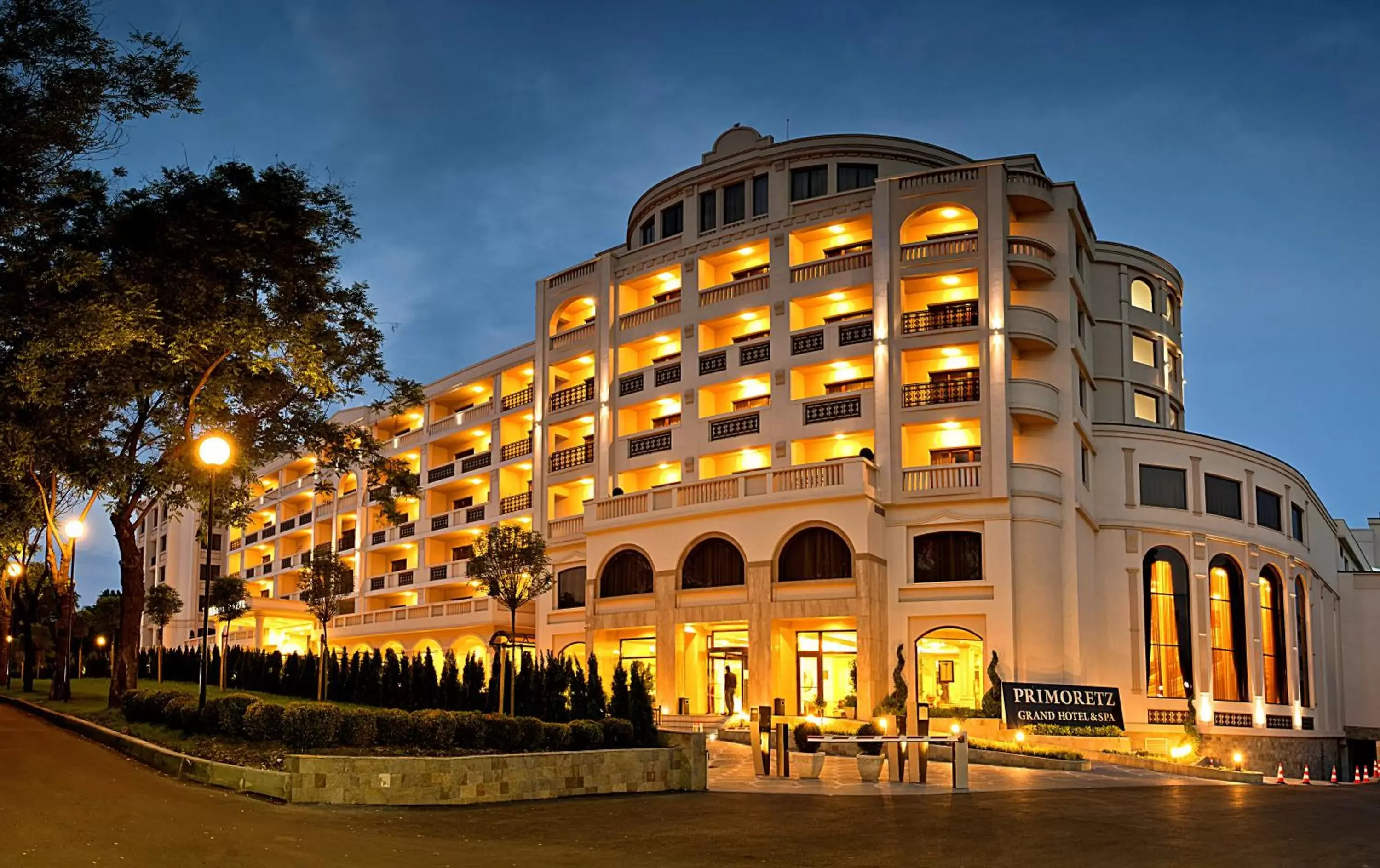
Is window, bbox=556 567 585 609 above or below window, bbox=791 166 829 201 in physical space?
below

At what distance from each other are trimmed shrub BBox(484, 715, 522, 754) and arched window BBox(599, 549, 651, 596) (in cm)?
2695

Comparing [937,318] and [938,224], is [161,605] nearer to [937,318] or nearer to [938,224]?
[937,318]

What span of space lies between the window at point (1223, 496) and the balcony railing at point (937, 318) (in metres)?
13.1

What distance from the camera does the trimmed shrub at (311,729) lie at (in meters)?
18.5

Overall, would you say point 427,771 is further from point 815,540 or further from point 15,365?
point 815,540

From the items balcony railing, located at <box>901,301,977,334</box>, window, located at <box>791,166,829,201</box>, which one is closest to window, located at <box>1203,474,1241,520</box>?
balcony railing, located at <box>901,301,977,334</box>

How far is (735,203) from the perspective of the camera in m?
51.6

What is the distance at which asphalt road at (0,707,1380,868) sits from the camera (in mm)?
12070

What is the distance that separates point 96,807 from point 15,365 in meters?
13.1

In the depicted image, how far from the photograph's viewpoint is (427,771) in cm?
1686

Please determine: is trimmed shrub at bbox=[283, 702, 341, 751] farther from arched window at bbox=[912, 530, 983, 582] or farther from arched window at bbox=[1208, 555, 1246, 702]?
arched window at bbox=[1208, 555, 1246, 702]

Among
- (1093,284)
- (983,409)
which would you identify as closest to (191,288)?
(983,409)

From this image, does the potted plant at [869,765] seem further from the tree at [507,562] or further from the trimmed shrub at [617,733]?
the tree at [507,562]

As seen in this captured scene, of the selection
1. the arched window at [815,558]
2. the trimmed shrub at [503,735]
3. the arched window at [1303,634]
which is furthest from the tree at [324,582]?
the arched window at [1303,634]
